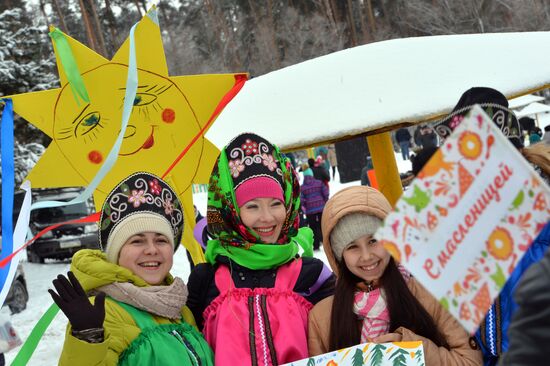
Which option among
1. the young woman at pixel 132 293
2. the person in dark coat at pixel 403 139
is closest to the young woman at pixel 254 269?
the young woman at pixel 132 293

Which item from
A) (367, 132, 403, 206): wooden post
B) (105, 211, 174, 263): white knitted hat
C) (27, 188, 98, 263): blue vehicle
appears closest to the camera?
(105, 211, 174, 263): white knitted hat

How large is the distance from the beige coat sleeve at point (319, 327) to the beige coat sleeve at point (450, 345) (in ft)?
1.03

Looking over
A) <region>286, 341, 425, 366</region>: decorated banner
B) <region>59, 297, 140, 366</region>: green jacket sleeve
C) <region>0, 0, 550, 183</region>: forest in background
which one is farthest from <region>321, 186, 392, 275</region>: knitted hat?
<region>0, 0, 550, 183</region>: forest in background

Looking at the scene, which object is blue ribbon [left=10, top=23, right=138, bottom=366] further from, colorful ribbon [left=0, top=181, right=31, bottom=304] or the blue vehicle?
the blue vehicle

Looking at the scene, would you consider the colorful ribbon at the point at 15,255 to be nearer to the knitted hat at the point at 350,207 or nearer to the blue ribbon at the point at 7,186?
the blue ribbon at the point at 7,186

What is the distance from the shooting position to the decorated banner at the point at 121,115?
361 centimetres

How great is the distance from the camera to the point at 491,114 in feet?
7.27

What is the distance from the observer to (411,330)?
2.42 metres

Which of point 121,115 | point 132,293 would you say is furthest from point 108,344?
point 121,115

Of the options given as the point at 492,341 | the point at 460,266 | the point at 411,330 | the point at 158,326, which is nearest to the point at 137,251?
the point at 158,326

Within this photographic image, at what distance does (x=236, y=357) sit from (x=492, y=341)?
3.23 ft

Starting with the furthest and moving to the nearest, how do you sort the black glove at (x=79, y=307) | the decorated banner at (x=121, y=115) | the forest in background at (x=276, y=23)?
the forest in background at (x=276, y=23), the decorated banner at (x=121, y=115), the black glove at (x=79, y=307)

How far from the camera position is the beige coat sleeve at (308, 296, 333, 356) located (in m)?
2.53

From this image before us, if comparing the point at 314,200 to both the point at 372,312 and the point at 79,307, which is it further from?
the point at 79,307
